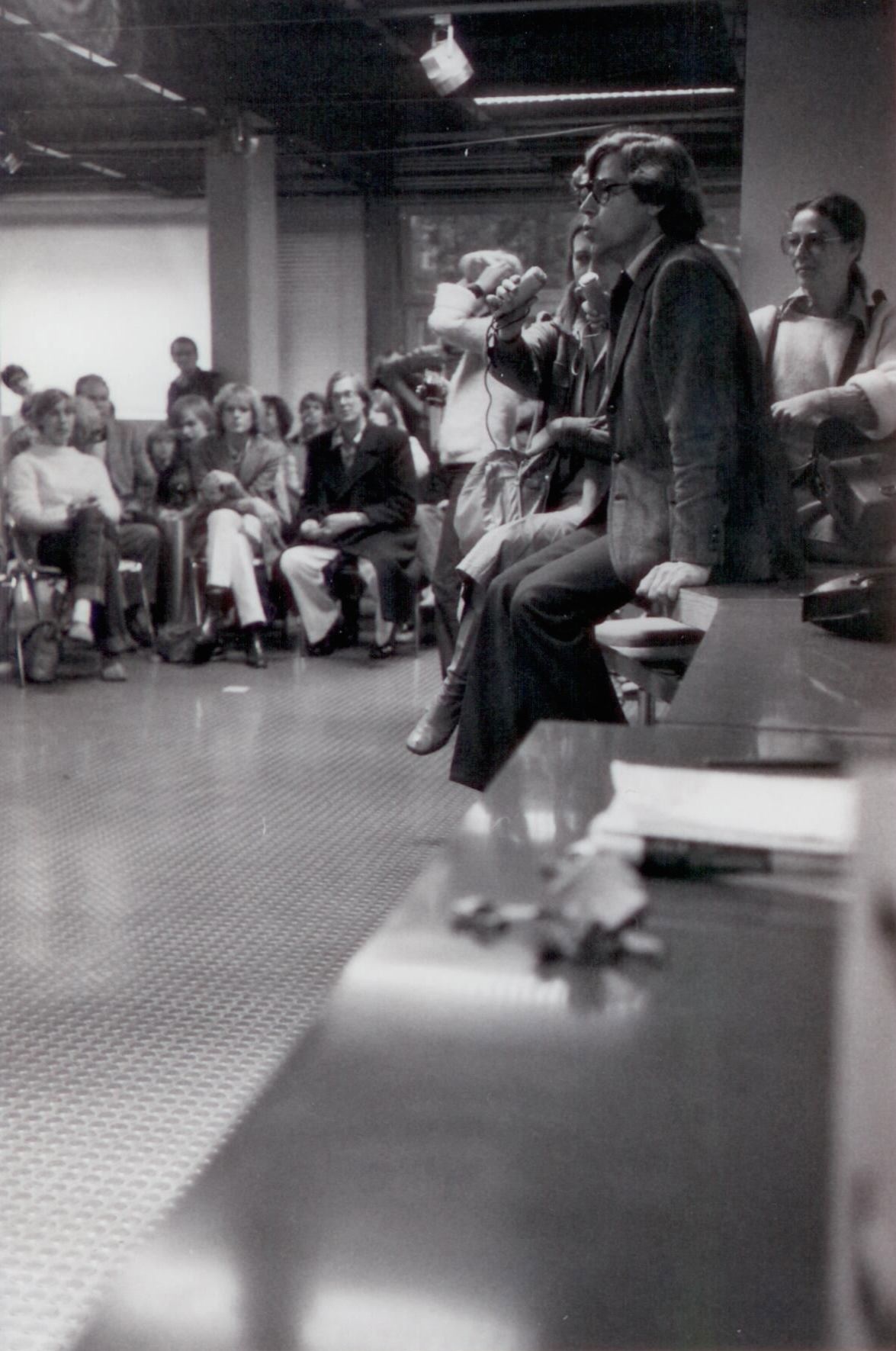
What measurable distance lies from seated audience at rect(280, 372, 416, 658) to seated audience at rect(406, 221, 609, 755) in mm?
3495

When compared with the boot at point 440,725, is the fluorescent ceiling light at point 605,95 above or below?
above

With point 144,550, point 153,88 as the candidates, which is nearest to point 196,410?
point 144,550

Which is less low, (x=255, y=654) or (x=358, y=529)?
(x=358, y=529)

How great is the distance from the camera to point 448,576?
15.8 ft

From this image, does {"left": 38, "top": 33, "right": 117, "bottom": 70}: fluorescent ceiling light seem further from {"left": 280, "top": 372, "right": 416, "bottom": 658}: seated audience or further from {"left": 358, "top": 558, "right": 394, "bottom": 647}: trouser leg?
{"left": 358, "top": 558, "right": 394, "bottom": 647}: trouser leg

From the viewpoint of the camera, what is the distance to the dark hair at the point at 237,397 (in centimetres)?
766

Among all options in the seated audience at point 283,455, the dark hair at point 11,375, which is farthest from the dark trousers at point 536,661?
the dark hair at point 11,375

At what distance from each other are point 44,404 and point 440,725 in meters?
3.56

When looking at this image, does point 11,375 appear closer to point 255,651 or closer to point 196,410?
point 196,410

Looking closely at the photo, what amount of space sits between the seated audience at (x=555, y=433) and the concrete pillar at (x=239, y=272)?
27.0 ft

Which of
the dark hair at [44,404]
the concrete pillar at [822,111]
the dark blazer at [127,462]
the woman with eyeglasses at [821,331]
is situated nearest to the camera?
the woman with eyeglasses at [821,331]

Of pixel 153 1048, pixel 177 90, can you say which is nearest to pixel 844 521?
pixel 153 1048

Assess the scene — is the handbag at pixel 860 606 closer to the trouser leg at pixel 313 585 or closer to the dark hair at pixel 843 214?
the dark hair at pixel 843 214

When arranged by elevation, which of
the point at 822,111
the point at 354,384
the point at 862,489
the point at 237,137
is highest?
the point at 237,137
